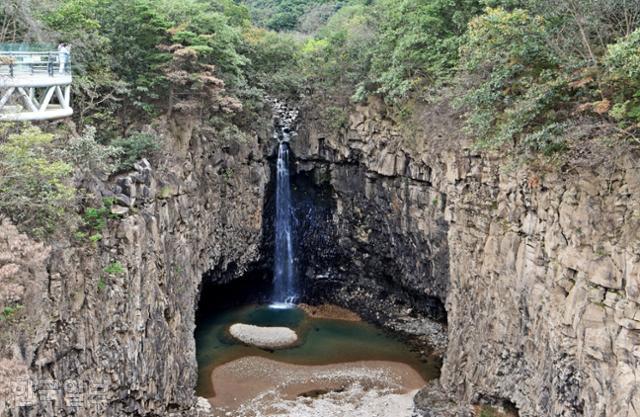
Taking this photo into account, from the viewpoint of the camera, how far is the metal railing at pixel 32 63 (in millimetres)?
14308

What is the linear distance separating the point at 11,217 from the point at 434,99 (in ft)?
45.4

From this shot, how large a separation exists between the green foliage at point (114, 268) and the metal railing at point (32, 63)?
5.40m

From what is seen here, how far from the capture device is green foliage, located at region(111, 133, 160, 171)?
1786 cm

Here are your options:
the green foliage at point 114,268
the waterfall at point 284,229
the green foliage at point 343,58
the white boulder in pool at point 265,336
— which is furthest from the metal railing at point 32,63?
the green foliage at point 343,58

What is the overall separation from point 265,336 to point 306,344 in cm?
184

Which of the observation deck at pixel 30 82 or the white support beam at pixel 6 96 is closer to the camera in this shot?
the white support beam at pixel 6 96

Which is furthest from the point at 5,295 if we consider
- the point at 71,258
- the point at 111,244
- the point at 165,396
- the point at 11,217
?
the point at 165,396

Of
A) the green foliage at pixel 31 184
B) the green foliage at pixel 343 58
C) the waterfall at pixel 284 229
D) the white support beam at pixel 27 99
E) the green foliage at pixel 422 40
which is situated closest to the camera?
the green foliage at pixel 31 184

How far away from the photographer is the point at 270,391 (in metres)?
21.0

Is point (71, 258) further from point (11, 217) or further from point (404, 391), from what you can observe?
point (404, 391)

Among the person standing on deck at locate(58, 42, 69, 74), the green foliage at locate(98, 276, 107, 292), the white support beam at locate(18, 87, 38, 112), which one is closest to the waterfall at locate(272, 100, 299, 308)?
the person standing on deck at locate(58, 42, 69, 74)

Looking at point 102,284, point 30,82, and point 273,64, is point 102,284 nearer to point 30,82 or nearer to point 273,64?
point 30,82

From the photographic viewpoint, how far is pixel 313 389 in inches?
834

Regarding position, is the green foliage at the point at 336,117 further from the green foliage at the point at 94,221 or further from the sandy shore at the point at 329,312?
the green foliage at the point at 94,221
